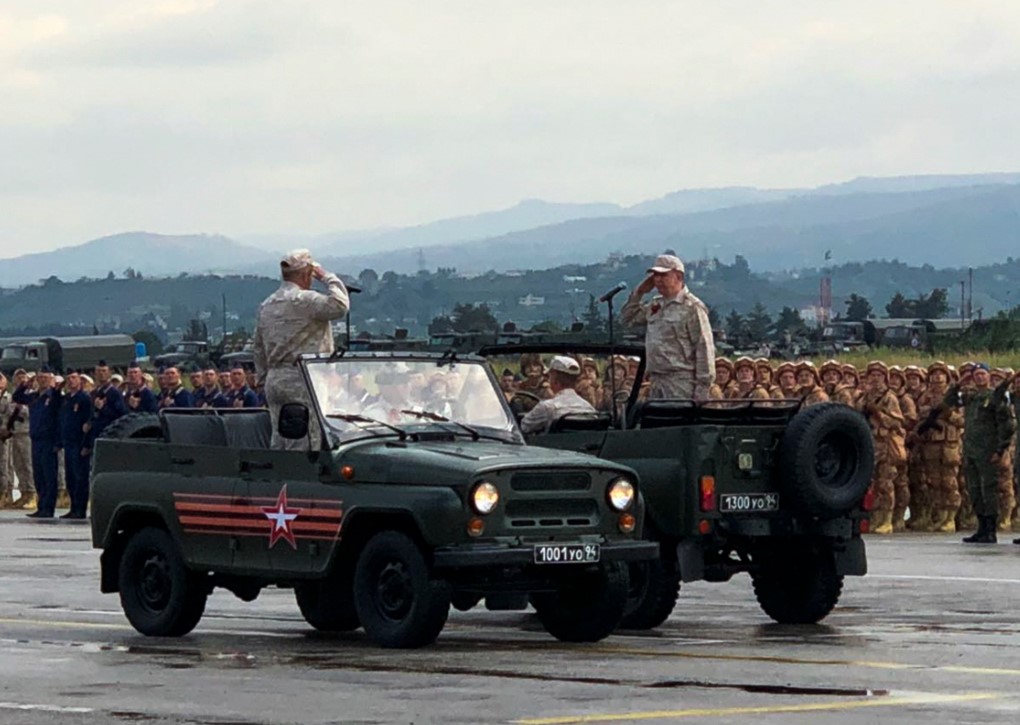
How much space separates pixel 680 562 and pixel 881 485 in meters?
13.5

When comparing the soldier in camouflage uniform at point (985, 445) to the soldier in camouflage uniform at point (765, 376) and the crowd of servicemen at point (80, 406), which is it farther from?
the crowd of servicemen at point (80, 406)

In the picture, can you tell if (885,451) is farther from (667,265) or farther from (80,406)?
(667,265)

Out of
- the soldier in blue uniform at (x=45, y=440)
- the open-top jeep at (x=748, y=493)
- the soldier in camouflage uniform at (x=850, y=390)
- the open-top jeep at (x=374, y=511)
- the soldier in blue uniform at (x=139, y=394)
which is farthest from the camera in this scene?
the soldier in blue uniform at (x=45, y=440)

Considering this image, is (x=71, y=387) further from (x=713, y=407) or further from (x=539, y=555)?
(x=539, y=555)

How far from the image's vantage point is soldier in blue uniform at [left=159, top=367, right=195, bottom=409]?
3216 centimetres

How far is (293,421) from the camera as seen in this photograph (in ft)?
50.0

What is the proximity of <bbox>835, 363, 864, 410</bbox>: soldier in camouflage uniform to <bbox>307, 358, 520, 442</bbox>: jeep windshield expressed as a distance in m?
12.8

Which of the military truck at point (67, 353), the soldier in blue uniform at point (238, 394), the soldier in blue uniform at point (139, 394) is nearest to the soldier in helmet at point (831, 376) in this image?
the soldier in blue uniform at point (238, 394)

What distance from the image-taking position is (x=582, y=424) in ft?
57.6

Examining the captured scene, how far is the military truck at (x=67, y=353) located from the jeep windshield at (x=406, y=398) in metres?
62.6

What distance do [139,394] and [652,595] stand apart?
18592 millimetres

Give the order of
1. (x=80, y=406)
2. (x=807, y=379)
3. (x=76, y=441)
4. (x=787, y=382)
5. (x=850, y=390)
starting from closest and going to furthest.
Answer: (x=850, y=390) → (x=787, y=382) → (x=807, y=379) → (x=76, y=441) → (x=80, y=406)

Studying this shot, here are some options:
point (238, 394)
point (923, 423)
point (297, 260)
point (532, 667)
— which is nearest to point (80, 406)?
point (238, 394)

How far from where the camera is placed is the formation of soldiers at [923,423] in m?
27.4
